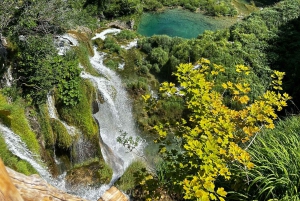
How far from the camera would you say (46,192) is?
9.35ft

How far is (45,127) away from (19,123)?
1139 millimetres

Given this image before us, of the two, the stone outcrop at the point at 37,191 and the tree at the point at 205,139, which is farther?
the tree at the point at 205,139

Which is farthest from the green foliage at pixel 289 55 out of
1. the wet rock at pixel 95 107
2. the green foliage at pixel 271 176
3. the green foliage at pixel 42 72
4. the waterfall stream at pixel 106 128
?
the green foliage at pixel 42 72

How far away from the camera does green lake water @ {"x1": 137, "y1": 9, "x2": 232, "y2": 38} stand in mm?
25312

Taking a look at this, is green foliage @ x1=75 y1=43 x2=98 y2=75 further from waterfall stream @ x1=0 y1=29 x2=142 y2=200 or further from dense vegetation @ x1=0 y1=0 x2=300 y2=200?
waterfall stream @ x1=0 y1=29 x2=142 y2=200

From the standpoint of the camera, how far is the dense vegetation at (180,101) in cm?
400

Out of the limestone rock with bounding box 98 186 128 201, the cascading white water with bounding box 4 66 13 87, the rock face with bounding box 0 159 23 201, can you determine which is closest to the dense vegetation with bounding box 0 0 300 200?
the cascading white water with bounding box 4 66 13 87

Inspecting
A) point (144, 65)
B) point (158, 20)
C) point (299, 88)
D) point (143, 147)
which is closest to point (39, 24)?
point (143, 147)

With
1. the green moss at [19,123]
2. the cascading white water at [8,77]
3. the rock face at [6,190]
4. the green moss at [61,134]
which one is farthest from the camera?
the green moss at [61,134]

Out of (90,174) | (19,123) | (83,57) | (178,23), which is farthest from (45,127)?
(178,23)

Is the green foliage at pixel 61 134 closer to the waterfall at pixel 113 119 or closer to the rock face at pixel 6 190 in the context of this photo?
the waterfall at pixel 113 119

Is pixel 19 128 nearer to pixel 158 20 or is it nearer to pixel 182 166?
pixel 182 166

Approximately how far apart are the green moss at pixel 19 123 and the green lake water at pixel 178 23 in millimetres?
18427

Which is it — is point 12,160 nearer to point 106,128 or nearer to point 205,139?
point 205,139
